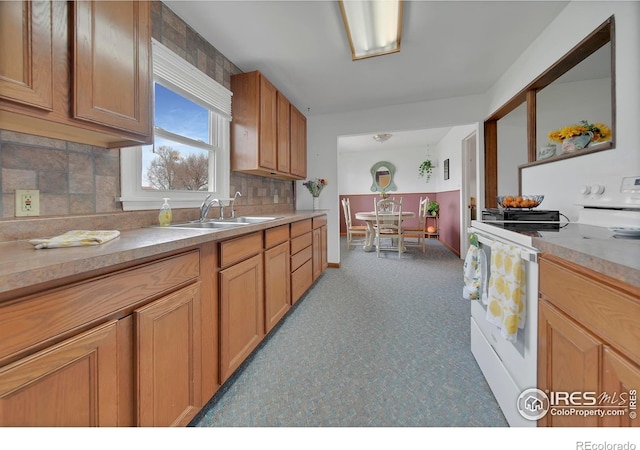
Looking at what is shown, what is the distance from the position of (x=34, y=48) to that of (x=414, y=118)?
359 cm

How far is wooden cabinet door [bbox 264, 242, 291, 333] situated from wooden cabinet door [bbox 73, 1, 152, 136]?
108 centimetres

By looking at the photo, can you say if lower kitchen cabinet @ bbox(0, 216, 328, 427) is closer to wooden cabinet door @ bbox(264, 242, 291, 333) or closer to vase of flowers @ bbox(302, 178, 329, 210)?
wooden cabinet door @ bbox(264, 242, 291, 333)

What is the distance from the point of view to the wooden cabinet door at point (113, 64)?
95 cm

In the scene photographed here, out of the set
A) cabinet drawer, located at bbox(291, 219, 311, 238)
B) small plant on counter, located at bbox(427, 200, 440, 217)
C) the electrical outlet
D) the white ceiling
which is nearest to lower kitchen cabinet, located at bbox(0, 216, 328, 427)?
the electrical outlet

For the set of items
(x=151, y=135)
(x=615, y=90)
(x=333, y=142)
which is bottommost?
(x=151, y=135)

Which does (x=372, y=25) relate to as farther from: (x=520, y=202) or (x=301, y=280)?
(x=301, y=280)

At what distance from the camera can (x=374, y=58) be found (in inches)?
94.1

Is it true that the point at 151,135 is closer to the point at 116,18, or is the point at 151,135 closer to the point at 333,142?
the point at 116,18

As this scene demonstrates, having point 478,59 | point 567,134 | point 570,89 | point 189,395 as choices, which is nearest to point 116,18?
point 189,395

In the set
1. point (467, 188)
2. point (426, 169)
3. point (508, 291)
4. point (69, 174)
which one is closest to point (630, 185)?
point (508, 291)

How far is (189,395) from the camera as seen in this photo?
106 cm

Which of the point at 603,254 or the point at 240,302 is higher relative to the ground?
the point at 603,254

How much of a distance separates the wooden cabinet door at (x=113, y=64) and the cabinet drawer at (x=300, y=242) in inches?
55.3

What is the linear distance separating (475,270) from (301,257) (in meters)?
1.54
